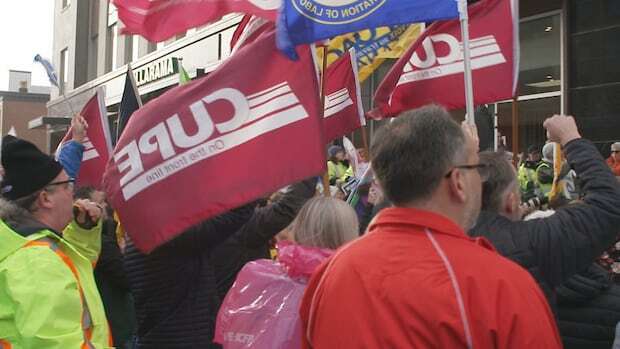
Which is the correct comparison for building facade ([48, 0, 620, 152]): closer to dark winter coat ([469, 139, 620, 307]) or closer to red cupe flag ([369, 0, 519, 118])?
red cupe flag ([369, 0, 519, 118])

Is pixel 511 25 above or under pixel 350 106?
above

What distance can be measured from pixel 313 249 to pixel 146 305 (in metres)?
1.11

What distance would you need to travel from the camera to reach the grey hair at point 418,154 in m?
1.94

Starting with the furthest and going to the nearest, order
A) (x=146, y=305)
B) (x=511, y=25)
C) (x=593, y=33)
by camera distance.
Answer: (x=593, y=33)
(x=511, y=25)
(x=146, y=305)

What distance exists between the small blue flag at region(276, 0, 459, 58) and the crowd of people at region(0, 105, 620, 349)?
2.53ft

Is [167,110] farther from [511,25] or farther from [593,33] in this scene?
[593,33]

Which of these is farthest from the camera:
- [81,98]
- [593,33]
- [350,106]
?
[81,98]

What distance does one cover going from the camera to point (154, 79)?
23.1 m

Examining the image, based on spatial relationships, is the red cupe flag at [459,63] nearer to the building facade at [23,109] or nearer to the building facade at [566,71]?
the building facade at [566,71]

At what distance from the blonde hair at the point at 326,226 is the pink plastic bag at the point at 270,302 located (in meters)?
0.06

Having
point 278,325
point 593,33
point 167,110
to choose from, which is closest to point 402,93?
point 167,110

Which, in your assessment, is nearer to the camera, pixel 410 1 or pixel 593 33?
pixel 410 1

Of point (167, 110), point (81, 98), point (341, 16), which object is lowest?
point (81, 98)

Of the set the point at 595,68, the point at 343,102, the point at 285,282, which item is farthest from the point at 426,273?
the point at 595,68
